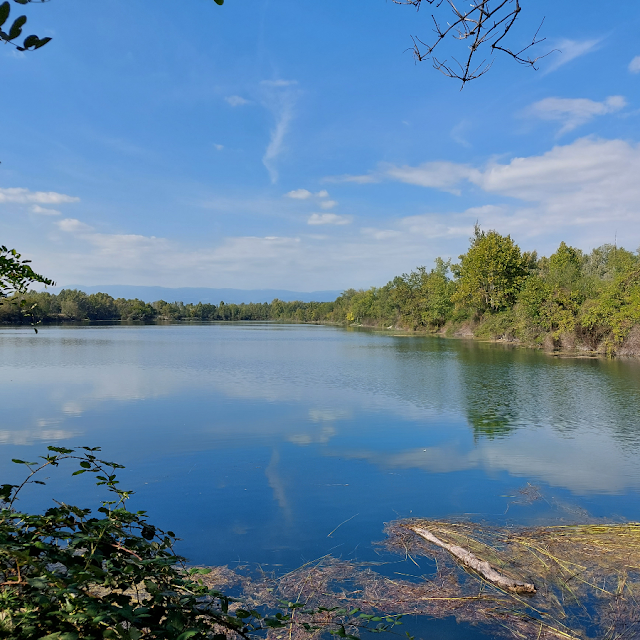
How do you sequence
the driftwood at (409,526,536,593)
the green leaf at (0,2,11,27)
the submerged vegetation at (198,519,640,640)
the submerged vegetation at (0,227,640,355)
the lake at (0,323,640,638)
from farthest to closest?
the submerged vegetation at (0,227,640,355) < the lake at (0,323,640,638) < the driftwood at (409,526,536,593) < the submerged vegetation at (198,519,640,640) < the green leaf at (0,2,11,27)

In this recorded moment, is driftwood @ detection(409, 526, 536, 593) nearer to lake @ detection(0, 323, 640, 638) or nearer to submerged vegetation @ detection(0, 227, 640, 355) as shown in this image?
lake @ detection(0, 323, 640, 638)

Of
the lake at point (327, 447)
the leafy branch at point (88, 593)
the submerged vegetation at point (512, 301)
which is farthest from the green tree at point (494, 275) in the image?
the leafy branch at point (88, 593)

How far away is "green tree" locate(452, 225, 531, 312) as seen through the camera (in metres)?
42.5

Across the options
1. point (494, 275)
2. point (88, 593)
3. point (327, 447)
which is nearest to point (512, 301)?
point (494, 275)

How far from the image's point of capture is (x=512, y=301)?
42.9 m

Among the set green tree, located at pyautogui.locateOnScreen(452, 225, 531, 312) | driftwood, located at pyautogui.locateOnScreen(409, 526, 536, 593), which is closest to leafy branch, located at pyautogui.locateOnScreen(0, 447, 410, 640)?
driftwood, located at pyautogui.locateOnScreen(409, 526, 536, 593)

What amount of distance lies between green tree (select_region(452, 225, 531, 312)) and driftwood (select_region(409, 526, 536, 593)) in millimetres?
38727

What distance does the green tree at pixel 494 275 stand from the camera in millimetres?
42500

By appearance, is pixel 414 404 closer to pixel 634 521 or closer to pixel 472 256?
pixel 634 521

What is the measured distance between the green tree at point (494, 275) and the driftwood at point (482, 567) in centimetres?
3873

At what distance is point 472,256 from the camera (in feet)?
147

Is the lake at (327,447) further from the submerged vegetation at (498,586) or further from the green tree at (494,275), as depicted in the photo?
the green tree at (494,275)

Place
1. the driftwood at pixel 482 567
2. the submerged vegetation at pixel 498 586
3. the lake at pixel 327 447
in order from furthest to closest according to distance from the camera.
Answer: the lake at pixel 327 447
the driftwood at pixel 482 567
the submerged vegetation at pixel 498 586

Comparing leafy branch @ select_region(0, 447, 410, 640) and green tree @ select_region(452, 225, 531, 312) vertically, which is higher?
green tree @ select_region(452, 225, 531, 312)
